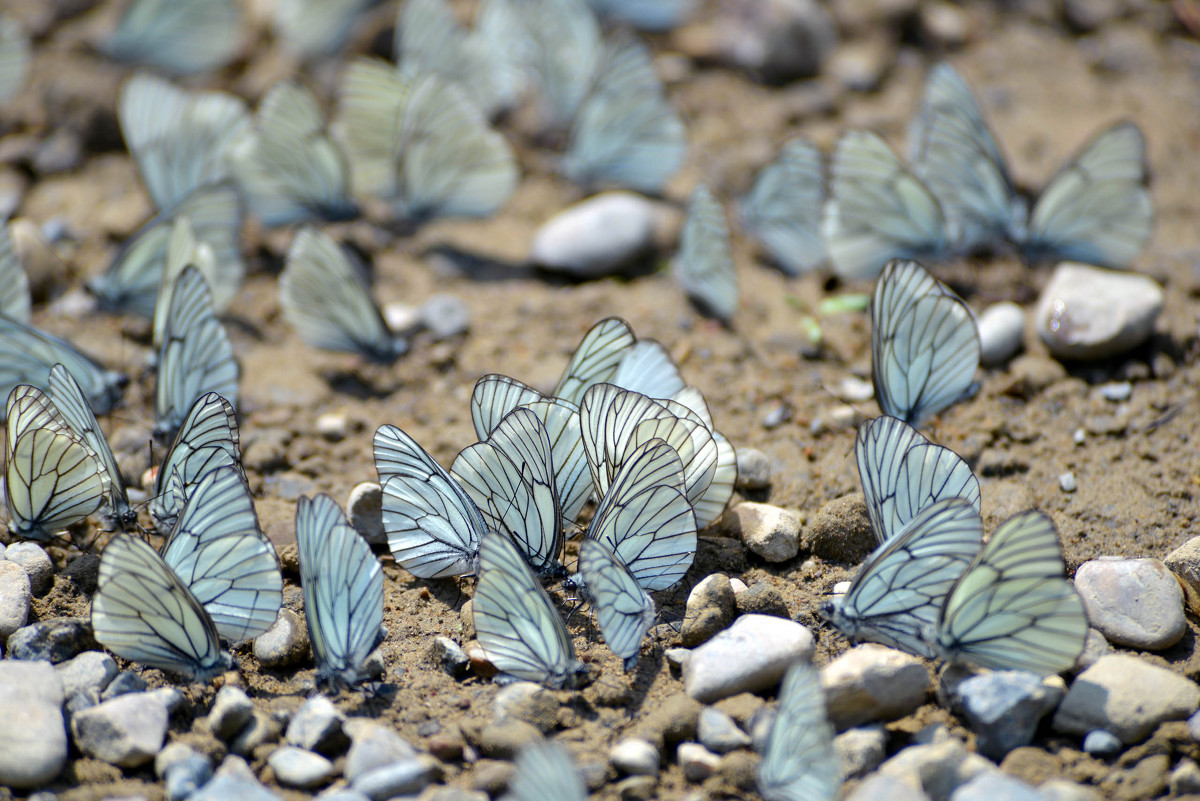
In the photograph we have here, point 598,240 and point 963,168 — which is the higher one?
point 963,168

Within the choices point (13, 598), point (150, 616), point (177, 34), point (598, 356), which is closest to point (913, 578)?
point (598, 356)

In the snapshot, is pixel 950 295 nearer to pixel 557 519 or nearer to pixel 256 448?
pixel 557 519

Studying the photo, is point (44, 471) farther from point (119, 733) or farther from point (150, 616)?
point (119, 733)

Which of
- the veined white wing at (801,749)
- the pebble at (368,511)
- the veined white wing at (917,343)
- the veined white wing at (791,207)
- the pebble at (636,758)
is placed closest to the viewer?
the veined white wing at (801,749)

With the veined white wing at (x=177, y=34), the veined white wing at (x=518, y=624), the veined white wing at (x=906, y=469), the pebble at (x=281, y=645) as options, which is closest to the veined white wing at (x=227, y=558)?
the pebble at (x=281, y=645)

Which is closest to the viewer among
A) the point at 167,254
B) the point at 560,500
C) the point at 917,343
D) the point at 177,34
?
the point at 560,500

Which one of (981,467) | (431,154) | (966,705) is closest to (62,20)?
(431,154)

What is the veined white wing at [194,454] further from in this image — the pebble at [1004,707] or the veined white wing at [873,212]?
the veined white wing at [873,212]

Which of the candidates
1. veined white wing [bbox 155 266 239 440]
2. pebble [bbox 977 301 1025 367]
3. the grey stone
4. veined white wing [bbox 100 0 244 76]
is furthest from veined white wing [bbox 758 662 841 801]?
veined white wing [bbox 100 0 244 76]
